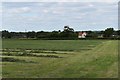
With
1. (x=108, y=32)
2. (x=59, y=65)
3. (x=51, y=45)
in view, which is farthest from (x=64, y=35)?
(x=59, y=65)

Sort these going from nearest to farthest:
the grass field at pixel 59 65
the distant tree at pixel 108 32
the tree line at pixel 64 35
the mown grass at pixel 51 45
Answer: the grass field at pixel 59 65
the mown grass at pixel 51 45
the tree line at pixel 64 35
the distant tree at pixel 108 32

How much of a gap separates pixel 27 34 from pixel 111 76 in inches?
5152

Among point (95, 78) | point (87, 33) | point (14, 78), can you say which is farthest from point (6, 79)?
point (87, 33)

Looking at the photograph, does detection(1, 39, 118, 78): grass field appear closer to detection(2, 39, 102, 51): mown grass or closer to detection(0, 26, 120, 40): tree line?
detection(2, 39, 102, 51): mown grass

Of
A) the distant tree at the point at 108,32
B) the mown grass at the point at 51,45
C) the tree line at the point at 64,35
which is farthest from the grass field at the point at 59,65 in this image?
the distant tree at the point at 108,32

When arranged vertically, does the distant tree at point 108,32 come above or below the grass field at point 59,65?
above

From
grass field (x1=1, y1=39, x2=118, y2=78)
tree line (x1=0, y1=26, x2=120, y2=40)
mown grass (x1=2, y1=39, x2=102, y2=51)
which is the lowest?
mown grass (x1=2, y1=39, x2=102, y2=51)

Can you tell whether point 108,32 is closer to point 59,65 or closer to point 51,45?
point 51,45

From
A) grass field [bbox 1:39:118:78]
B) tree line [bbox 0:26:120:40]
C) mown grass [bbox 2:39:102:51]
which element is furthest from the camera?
tree line [bbox 0:26:120:40]

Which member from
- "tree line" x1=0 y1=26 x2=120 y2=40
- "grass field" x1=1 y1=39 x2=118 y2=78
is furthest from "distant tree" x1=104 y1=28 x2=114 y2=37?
"grass field" x1=1 y1=39 x2=118 y2=78

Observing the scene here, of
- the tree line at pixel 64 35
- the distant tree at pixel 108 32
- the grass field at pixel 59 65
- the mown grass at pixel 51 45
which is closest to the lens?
the grass field at pixel 59 65

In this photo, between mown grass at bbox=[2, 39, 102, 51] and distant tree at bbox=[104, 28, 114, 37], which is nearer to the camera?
mown grass at bbox=[2, 39, 102, 51]

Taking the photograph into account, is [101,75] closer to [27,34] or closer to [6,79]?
[6,79]

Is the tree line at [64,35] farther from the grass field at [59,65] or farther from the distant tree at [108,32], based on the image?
the grass field at [59,65]
